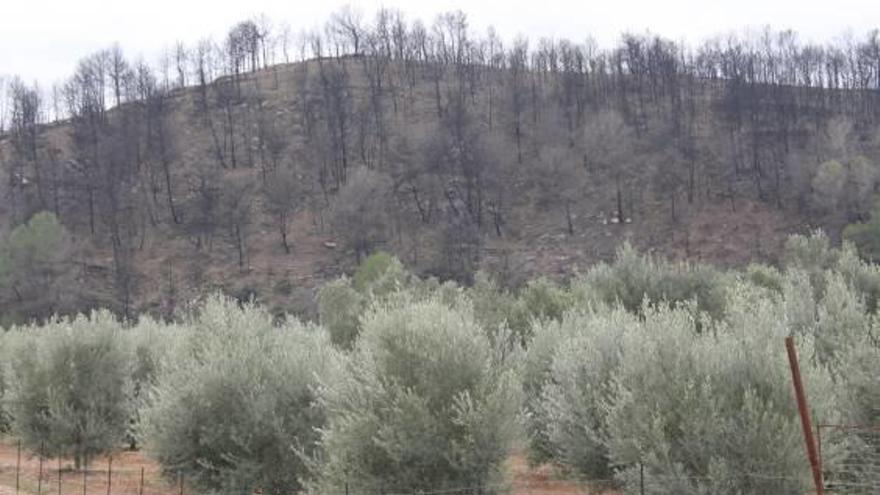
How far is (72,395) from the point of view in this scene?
32625 millimetres

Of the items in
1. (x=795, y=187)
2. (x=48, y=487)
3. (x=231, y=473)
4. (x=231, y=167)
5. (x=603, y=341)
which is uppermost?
(x=231, y=167)

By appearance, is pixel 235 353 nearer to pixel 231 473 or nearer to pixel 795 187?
pixel 231 473

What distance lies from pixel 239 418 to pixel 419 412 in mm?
6627

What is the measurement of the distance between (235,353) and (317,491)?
5596 mm

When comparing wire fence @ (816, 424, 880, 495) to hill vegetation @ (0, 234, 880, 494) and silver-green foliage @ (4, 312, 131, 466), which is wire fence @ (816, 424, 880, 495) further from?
silver-green foliage @ (4, 312, 131, 466)

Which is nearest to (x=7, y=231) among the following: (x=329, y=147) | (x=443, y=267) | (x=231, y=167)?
(x=231, y=167)

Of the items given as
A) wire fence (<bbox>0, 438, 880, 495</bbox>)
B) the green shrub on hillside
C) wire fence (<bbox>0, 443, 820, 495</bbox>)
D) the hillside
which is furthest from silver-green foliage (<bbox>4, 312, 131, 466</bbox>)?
the hillside

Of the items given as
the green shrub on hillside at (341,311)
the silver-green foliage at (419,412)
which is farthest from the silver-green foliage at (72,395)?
the green shrub on hillside at (341,311)

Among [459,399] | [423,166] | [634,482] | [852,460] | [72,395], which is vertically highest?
[423,166]

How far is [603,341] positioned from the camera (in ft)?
83.0

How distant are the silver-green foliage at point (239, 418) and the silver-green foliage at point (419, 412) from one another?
273 cm

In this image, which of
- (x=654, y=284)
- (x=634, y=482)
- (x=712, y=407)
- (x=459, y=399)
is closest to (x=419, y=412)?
(x=459, y=399)

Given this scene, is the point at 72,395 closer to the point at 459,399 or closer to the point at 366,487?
the point at 366,487

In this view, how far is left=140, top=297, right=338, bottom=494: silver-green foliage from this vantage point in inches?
935
